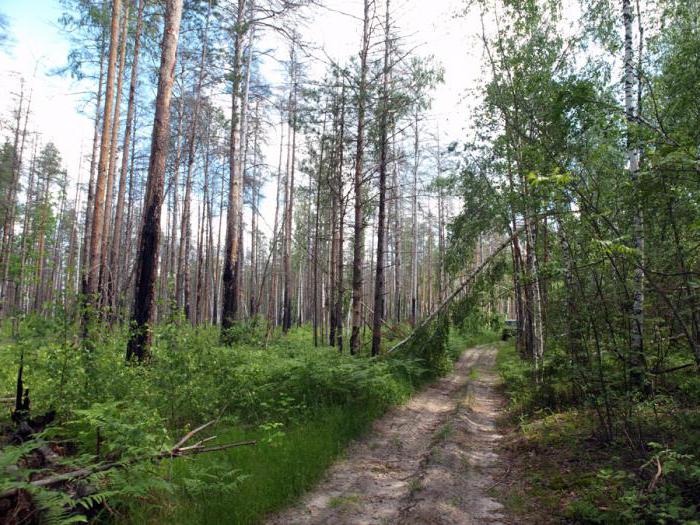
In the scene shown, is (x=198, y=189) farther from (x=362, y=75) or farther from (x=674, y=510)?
(x=674, y=510)

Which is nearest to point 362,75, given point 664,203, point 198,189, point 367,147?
point 367,147

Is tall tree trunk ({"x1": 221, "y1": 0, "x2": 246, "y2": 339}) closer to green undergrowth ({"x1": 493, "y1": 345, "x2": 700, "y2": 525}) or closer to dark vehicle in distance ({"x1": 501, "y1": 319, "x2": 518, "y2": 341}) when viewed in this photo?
dark vehicle in distance ({"x1": 501, "y1": 319, "x2": 518, "y2": 341})

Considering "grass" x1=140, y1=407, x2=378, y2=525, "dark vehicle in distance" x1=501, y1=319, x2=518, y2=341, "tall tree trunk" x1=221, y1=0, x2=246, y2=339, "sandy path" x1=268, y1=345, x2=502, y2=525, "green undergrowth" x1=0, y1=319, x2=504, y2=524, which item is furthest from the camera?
"dark vehicle in distance" x1=501, y1=319, x2=518, y2=341

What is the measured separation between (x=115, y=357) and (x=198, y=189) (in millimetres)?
23805

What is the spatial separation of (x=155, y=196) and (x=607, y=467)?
8557 mm

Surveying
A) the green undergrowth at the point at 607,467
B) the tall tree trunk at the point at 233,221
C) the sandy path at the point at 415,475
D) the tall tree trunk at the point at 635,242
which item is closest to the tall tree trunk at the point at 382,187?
the sandy path at the point at 415,475

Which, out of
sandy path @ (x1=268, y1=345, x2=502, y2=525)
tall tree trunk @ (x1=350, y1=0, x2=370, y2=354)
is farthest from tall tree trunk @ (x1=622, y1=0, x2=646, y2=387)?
tall tree trunk @ (x1=350, y1=0, x2=370, y2=354)

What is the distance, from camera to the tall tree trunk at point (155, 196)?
8.08m

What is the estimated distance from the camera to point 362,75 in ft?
37.2

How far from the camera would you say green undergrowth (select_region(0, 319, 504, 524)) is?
3350 mm

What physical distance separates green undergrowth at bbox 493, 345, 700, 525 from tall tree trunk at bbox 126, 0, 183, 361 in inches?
277

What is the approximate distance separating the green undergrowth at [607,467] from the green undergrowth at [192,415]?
2.33 metres

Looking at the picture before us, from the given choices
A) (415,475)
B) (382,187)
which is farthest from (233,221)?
(415,475)

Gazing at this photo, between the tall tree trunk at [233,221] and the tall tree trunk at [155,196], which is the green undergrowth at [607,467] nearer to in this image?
the tall tree trunk at [155,196]
